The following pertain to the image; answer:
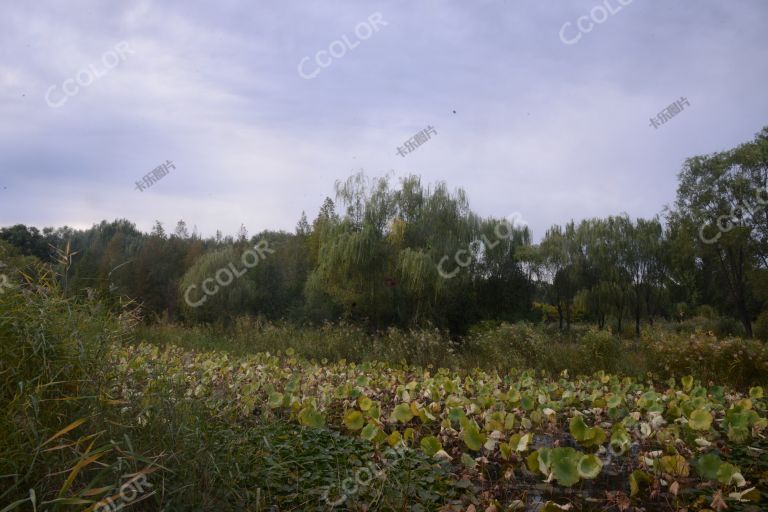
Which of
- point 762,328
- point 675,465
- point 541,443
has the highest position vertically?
point 675,465

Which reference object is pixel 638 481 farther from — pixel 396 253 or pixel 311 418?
pixel 396 253

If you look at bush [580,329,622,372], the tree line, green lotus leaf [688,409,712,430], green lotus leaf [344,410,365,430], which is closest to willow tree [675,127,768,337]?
the tree line

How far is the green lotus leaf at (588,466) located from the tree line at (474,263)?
363 inches

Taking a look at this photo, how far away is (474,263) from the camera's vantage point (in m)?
14.8

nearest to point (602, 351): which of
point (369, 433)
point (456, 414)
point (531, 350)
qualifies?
point (531, 350)

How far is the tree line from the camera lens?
520 inches

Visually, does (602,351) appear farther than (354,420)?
Yes

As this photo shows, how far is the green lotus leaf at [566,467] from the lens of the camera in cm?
214

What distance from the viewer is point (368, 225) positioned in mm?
13234

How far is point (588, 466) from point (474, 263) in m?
12.8

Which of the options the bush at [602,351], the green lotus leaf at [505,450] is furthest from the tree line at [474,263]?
the green lotus leaf at [505,450]

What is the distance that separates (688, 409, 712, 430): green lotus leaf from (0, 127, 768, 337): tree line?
9.28 meters

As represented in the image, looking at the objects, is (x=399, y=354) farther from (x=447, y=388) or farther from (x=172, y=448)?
(x=172, y=448)

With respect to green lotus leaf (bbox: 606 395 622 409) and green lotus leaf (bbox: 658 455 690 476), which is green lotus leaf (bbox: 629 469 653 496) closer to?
green lotus leaf (bbox: 658 455 690 476)
